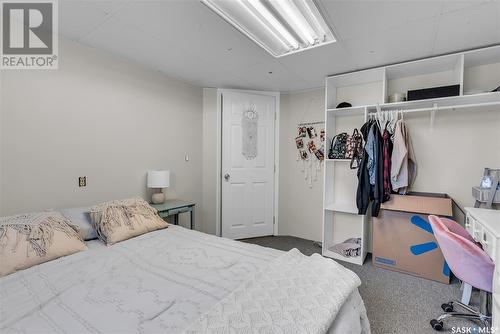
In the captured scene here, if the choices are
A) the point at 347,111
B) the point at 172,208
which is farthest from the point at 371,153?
the point at 172,208

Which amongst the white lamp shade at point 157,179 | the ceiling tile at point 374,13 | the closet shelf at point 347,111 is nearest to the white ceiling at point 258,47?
the ceiling tile at point 374,13

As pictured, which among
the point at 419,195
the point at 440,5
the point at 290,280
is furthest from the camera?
the point at 419,195

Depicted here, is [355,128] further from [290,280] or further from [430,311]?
[290,280]

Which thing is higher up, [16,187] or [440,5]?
[440,5]

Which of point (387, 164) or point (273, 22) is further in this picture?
point (387, 164)

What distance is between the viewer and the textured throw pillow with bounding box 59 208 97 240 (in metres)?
1.91

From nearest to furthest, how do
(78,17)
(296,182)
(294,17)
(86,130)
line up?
(294,17)
(78,17)
(86,130)
(296,182)

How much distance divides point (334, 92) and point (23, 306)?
3539mm

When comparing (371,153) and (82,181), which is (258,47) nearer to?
(371,153)

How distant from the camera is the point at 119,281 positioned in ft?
4.34

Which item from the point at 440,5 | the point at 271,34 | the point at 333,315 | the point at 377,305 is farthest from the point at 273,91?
the point at 333,315

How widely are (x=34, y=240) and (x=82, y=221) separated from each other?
1.37ft

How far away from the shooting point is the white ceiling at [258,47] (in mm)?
1717

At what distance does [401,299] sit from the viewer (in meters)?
2.12
